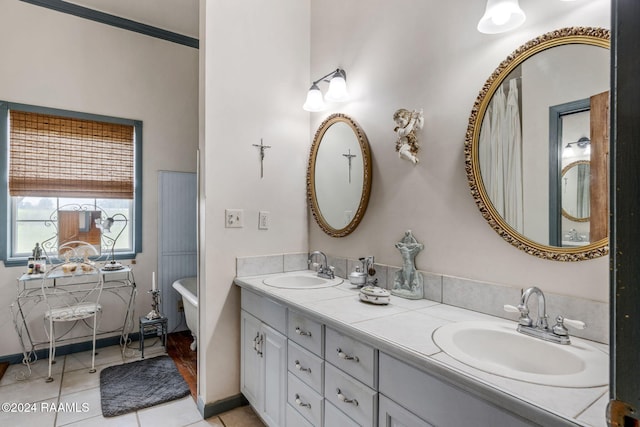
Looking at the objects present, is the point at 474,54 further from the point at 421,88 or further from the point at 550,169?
the point at 550,169

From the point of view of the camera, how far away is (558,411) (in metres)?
0.74

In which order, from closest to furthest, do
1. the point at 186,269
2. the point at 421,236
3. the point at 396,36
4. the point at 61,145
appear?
the point at 421,236 < the point at 396,36 < the point at 61,145 < the point at 186,269

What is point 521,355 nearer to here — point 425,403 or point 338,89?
point 425,403

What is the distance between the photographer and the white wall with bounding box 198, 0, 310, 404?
7.04ft

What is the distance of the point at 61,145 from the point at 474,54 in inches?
134

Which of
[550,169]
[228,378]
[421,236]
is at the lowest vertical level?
[228,378]

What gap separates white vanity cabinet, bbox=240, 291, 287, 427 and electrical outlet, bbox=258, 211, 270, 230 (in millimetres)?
Answer: 472

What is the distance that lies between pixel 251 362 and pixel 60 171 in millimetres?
2519

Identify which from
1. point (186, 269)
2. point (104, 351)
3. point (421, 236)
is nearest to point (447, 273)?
point (421, 236)

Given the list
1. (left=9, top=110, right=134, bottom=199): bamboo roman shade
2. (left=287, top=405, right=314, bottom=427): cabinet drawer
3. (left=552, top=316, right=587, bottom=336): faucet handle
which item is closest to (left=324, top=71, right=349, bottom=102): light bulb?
(left=552, top=316, right=587, bottom=336): faucet handle

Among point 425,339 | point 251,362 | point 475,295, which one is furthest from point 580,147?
point 251,362

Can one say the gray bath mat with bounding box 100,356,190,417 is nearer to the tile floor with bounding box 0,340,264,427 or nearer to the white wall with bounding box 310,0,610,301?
the tile floor with bounding box 0,340,264,427

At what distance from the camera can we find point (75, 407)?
2211mm

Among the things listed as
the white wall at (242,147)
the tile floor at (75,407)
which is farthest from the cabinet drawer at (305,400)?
the white wall at (242,147)
